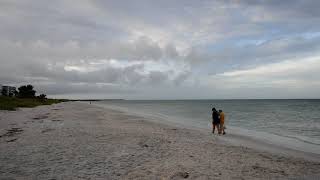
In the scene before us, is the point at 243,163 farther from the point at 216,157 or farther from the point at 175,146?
the point at 175,146

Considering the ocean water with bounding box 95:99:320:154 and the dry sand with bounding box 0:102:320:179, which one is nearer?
the dry sand with bounding box 0:102:320:179

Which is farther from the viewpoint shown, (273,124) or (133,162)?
(273,124)

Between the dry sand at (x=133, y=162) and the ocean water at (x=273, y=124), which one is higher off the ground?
the dry sand at (x=133, y=162)

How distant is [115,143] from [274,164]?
26.8 ft

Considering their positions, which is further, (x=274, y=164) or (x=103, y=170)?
(x=274, y=164)

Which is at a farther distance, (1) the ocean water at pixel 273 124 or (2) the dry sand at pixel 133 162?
(1) the ocean water at pixel 273 124

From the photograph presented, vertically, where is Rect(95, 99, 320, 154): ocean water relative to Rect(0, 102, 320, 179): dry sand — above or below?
below

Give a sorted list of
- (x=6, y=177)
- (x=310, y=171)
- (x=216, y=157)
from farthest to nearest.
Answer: (x=216, y=157) → (x=310, y=171) → (x=6, y=177)

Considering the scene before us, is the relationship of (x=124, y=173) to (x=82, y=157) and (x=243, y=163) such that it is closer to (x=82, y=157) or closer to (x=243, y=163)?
(x=82, y=157)

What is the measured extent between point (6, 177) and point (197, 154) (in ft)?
26.5

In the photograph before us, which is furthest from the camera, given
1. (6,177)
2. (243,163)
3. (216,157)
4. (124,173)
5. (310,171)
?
(216,157)

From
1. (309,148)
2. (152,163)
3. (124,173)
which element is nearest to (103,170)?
(124,173)

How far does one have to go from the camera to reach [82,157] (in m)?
13.0

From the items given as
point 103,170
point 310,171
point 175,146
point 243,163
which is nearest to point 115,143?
point 175,146
